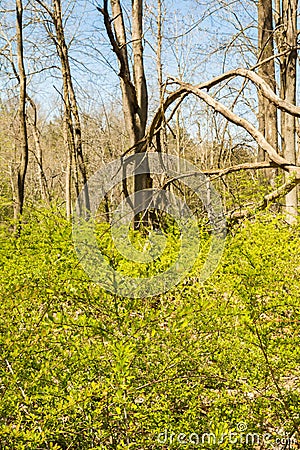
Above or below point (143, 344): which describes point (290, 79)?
above

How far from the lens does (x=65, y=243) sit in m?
2.50

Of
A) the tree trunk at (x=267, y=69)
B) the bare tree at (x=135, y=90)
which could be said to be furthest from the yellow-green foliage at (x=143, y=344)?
the tree trunk at (x=267, y=69)

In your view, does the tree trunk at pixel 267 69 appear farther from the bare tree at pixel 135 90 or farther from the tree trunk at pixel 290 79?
the bare tree at pixel 135 90

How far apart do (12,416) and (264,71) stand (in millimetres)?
6182

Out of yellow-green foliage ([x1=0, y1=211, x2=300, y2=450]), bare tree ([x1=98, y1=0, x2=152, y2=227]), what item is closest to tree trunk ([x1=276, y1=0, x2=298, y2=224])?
bare tree ([x1=98, y1=0, x2=152, y2=227])

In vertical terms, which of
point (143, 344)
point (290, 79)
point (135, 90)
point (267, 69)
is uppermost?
point (267, 69)

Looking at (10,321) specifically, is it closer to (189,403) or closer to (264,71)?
(189,403)

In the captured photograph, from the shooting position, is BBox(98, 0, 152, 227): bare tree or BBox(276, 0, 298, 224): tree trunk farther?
BBox(276, 0, 298, 224): tree trunk

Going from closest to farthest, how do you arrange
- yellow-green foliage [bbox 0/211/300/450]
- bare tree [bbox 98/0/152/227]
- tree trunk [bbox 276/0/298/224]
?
yellow-green foliage [bbox 0/211/300/450] → bare tree [bbox 98/0/152/227] → tree trunk [bbox 276/0/298/224]

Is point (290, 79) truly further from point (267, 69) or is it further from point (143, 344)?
point (143, 344)

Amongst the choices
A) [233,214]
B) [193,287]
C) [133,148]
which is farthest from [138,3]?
[193,287]

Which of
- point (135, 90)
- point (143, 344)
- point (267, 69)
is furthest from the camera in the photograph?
point (267, 69)

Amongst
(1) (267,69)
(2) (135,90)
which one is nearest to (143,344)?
(2) (135,90)

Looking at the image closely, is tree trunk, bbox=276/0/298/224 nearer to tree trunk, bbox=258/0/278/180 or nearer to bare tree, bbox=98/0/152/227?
tree trunk, bbox=258/0/278/180
